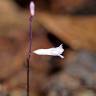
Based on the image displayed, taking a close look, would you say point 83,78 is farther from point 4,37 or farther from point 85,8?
point 85,8

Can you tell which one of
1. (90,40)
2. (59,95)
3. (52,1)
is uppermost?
(52,1)

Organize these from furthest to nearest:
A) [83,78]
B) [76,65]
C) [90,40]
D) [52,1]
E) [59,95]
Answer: [52,1] < [90,40] < [76,65] < [83,78] < [59,95]

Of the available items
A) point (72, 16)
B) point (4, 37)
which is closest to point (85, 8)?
point (72, 16)

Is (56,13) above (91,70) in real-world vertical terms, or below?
above

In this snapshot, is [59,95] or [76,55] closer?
[59,95]

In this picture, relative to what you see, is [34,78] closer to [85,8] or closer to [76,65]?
[76,65]

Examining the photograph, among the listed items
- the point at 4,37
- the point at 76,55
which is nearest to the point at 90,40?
the point at 76,55

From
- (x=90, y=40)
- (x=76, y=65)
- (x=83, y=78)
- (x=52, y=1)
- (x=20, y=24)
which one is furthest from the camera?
(x=52, y=1)
